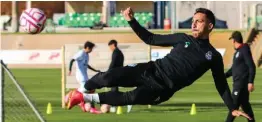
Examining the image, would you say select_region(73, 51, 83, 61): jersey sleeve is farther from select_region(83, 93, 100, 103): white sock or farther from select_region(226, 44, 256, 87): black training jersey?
select_region(83, 93, 100, 103): white sock

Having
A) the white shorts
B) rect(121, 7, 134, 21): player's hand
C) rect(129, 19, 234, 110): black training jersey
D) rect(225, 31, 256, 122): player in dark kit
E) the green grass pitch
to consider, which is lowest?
the green grass pitch

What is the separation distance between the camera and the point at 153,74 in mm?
10164

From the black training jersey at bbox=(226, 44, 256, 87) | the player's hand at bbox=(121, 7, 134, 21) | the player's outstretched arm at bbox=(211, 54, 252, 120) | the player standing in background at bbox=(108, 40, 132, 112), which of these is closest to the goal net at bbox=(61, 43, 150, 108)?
the player standing in background at bbox=(108, 40, 132, 112)

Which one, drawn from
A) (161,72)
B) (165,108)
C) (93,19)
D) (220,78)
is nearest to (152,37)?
(161,72)

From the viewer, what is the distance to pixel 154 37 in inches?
407

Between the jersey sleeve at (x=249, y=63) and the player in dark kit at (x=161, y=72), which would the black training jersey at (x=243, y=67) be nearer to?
the jersey sleeve at (x=249, y=63)

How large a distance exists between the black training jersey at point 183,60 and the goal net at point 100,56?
1128 cm

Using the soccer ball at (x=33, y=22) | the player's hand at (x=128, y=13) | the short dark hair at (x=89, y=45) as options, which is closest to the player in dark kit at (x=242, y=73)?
the soccer ball at (x=33, y=22)

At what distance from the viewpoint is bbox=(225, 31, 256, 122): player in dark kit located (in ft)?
50.8

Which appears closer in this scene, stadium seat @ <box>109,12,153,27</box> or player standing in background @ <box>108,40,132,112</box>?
player standing in background @ <box>108,40,132,112</box>

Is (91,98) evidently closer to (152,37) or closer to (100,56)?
(152,37)

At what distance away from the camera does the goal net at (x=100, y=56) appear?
21.9 meters

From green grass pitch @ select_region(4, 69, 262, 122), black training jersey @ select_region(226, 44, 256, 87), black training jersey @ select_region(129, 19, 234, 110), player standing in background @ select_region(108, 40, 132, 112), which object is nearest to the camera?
black training jersey @ select_region(129, 19, 234, 110)

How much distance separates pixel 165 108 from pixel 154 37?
36.7ft
